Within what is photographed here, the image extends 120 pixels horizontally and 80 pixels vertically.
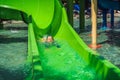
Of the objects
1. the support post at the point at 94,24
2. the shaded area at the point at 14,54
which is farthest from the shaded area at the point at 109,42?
the shaded area at the point at 14,54

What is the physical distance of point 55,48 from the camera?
390 inches

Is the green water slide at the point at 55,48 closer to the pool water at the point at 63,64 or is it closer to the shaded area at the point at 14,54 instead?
the pool water at the point at 63,64

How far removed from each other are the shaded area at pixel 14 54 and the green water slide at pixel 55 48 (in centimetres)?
44

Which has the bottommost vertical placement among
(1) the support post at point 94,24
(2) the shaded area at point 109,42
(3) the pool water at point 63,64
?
(3) the pool water at point 63,64

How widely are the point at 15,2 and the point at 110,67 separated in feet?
21.3

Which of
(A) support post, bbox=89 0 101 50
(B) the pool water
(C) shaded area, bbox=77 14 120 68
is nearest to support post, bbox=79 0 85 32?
(C) shaded area, bbox=77 14 120 68

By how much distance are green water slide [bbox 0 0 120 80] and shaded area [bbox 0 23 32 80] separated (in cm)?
44

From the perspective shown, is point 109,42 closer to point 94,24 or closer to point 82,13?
point 94,24

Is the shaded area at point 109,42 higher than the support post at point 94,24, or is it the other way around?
the support post at point 94,24

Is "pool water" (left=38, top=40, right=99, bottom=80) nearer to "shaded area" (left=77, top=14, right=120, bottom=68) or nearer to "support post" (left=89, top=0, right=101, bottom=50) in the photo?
"support post" (left=89, top=0, right=101, bottom=50)

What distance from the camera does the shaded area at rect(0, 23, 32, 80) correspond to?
7.42 metres

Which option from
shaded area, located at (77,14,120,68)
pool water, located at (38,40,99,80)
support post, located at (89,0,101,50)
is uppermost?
support post, located at (89,0,101,50)

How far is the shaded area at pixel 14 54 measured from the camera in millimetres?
7416

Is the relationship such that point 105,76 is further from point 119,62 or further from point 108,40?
point 108,40
